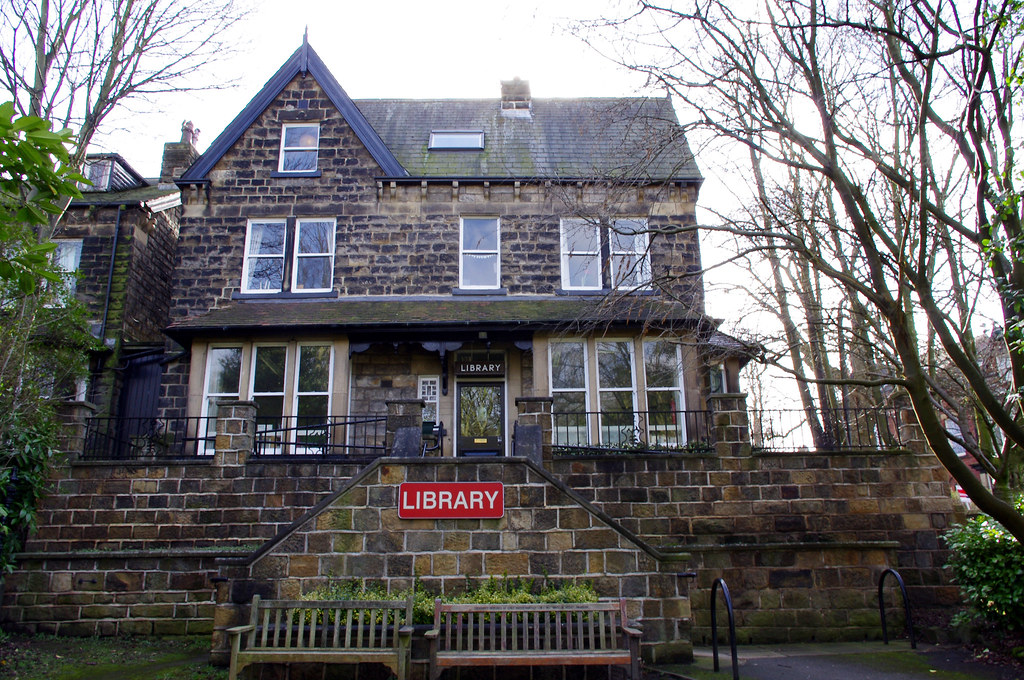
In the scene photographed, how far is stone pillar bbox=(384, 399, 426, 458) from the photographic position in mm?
9953

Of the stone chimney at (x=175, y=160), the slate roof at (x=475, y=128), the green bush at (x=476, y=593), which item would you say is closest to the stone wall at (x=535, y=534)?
the green bush at (x=476, y=593)

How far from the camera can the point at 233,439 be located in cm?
1081

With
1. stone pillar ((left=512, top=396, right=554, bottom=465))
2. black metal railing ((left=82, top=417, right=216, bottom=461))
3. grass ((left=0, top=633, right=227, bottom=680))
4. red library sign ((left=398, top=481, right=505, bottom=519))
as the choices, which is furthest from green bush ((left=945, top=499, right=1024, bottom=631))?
black metal railing ((left=82, top=417, right=216, bottom=461))

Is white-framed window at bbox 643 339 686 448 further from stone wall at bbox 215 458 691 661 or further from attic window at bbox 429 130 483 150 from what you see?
attic window at bbox 429 130 483 150

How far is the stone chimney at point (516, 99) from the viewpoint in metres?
18.1

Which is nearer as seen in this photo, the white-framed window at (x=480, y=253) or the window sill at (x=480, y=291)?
the window sill at (x=480, y=291)

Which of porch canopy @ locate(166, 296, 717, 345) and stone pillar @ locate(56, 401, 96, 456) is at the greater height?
porch canopy @ locate(166, 296, 717, 345)

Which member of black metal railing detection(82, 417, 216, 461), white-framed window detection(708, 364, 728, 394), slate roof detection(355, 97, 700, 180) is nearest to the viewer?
black metal railing detection(82, 417, 216, 461)

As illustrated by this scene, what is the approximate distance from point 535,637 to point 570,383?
7.40 m

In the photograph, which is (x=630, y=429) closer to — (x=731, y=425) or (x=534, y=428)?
(x=731, y=425)

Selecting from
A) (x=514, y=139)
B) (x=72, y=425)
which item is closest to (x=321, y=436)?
(x=72, y=425)

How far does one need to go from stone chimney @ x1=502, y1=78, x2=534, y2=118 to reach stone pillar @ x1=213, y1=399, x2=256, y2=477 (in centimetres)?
1069

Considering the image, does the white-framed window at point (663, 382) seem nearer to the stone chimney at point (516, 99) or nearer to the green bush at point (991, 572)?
the green bush at point (991, 572)

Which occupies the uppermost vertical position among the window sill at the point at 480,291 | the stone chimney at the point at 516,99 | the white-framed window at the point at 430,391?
the stone chimney at the point at 516,99
